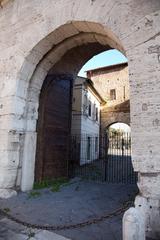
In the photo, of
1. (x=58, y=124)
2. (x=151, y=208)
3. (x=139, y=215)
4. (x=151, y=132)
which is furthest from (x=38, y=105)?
(x=139, y=215)

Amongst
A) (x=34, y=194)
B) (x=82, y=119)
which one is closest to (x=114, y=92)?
(x=82, y=119)

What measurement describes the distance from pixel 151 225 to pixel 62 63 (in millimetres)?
5458

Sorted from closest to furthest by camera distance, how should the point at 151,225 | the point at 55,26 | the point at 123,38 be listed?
the point at 151,225 < the point at 123,38 < the point at 55,26

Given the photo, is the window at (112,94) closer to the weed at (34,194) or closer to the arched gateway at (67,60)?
the arched gateway at (67,60)

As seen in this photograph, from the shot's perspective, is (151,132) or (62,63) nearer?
(151,132)

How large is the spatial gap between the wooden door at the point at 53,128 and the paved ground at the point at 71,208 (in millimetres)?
743

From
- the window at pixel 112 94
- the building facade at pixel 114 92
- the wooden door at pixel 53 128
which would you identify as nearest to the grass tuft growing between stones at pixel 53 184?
the wooden door at pixel 53 128

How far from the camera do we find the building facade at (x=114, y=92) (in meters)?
19.0

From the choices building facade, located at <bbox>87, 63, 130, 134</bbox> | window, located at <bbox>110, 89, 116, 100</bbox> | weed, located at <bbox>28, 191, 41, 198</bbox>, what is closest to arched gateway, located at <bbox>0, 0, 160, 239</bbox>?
weed, located at <bbox>28, 191, 41, 198</bbox>

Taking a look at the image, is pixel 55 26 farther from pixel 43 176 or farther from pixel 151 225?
pixel 151 225

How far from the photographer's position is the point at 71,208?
417cm

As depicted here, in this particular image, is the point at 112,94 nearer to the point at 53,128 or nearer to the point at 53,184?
the point at 53,128

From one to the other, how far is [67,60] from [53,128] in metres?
2.33

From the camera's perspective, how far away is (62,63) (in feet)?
22.9
